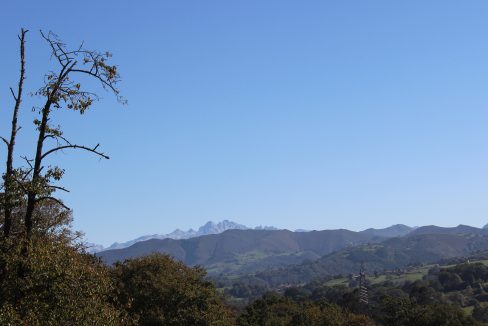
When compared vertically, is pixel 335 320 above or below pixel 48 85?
below

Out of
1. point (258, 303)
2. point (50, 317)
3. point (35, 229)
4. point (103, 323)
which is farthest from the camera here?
point (258, 303)

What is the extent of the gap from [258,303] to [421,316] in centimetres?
4258

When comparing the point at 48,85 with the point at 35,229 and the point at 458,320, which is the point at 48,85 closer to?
the point at 35,229

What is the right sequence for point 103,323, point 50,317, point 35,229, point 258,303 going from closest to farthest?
point 50,317
point 103,323
point 35,229
point 258,303

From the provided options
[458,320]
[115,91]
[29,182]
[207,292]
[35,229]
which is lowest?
[458,320]

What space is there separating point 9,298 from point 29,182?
3.93 m

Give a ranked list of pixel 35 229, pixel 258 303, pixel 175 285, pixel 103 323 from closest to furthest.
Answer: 1. pixel 103 323
2. pixel 35 229
3. pixel 175 285
4. pixel 258 303

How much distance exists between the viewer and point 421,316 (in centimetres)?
8012

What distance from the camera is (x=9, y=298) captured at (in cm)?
1783

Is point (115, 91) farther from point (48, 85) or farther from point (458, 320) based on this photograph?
point (458, 320)

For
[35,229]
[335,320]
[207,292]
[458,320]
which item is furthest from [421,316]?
[35,229]

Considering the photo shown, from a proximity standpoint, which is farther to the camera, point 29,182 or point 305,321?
point 305,321

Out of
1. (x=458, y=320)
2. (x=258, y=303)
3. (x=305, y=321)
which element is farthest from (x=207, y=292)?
(x=258, y=303)

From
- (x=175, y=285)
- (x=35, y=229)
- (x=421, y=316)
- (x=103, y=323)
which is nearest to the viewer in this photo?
(x=103, y=323)
